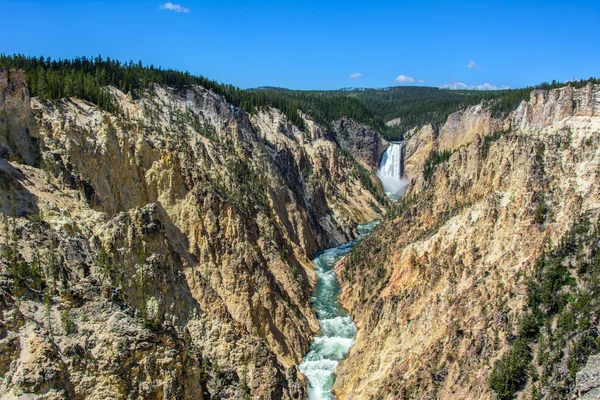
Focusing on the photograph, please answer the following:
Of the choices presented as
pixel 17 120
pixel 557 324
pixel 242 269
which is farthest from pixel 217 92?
pixel 557 324

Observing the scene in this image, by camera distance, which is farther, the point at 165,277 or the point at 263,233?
the point at 263,233

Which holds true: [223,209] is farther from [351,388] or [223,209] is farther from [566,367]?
[566,367]

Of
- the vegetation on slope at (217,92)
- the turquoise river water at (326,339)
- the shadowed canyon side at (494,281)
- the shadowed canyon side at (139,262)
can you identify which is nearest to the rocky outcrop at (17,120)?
the shadowed canyon side at (139,262)

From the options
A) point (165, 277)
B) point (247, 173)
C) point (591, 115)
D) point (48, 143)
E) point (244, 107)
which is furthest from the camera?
point (244, 107)

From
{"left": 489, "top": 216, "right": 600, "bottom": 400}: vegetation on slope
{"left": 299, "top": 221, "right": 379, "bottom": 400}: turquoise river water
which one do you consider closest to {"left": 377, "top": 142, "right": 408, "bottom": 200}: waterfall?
{"left": 299, "top": 221, "right": 379, "bottom": 400}: turquoise river water

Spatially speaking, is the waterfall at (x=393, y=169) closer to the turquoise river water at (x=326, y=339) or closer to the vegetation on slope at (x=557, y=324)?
the turquoise river water at (x=326, y=339)

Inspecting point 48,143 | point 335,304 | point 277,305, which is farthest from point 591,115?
point 48,143

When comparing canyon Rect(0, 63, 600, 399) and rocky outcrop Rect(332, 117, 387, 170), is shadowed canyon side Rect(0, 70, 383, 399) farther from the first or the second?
rocky outcrop Rect(332, 117, 387, 170)

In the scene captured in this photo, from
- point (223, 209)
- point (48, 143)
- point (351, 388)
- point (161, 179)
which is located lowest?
point (351, 388)

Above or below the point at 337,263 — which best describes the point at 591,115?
above
